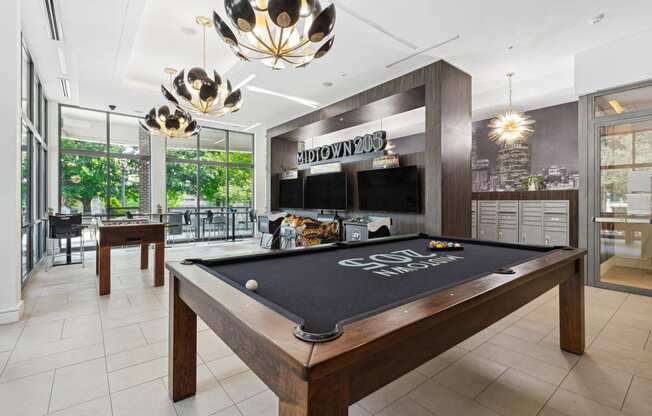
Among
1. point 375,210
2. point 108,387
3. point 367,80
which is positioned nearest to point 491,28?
point 367,80

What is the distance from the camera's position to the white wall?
3.85 metres

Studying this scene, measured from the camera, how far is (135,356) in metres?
2.38

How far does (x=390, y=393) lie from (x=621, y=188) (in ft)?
14.6

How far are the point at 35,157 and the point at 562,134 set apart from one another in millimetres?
9749

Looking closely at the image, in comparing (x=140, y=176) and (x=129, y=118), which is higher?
(x=129, y=118)

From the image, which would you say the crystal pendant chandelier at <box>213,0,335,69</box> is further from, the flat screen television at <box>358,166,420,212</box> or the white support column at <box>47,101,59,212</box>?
the white support column at <box>47,101,59,212</box>

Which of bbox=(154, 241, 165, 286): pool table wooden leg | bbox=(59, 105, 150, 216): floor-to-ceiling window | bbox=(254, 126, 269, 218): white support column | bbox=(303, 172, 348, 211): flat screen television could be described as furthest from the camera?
bbox=(254, 126, 269, 218): white support column

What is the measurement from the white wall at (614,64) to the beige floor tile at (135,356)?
596 cm

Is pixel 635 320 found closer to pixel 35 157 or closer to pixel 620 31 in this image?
pixel 620 31

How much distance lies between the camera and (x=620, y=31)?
3.87 metres

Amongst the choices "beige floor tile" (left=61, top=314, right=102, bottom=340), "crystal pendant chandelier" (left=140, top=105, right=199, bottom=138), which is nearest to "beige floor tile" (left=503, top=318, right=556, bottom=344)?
"beige floor tile" (left=61, top=314, right=102, bottom=340)

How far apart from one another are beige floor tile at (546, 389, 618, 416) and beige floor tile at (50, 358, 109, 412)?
2682 mm

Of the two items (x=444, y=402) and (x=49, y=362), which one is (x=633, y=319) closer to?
(x=444, y=402)

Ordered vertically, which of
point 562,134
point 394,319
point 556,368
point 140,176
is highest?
point 562,134
